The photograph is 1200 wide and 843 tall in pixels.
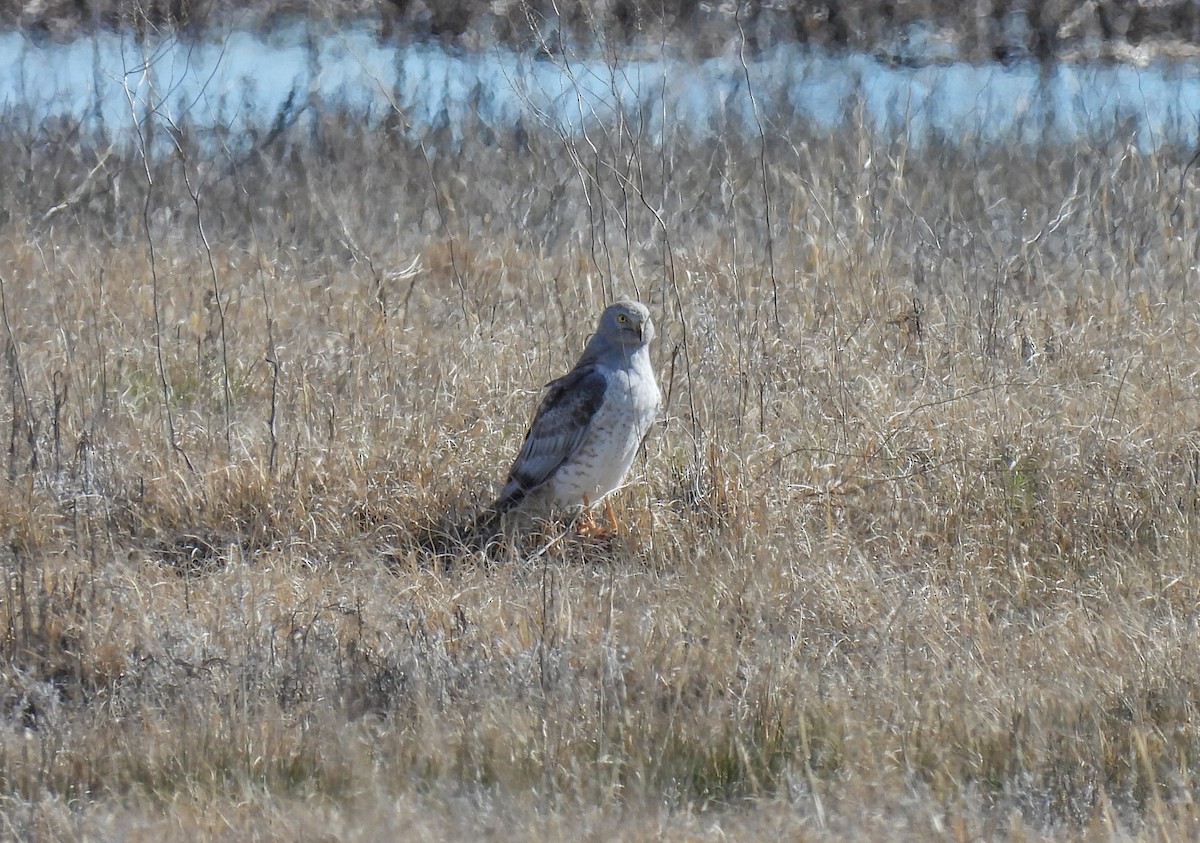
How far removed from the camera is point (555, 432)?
209 inches

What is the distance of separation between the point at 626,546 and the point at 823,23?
11588mm

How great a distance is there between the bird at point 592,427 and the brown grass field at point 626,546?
0.18 metres

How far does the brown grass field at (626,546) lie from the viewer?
335 centimetres

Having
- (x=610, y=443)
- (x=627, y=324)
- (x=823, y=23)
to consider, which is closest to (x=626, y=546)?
(x=610, y=443)

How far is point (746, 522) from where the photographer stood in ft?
16.3

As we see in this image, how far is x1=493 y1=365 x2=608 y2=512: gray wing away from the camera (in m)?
5.27

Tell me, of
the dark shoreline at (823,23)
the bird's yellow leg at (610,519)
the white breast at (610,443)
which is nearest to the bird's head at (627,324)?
the white breast at (610,443)

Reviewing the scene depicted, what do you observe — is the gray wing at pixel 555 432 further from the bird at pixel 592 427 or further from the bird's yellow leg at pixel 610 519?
the bird's yellow leg at pixel 610 519

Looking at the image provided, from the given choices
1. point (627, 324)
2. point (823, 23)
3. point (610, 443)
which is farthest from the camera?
point (823, 23)

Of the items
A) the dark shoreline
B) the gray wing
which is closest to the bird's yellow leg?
the gray wing

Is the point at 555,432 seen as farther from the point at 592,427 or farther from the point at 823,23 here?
the point at 823,23

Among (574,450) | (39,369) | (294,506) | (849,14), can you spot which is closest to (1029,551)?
(574,450)

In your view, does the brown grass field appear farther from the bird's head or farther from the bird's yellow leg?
the bird's head

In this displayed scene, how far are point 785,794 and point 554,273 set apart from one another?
5259 mm
